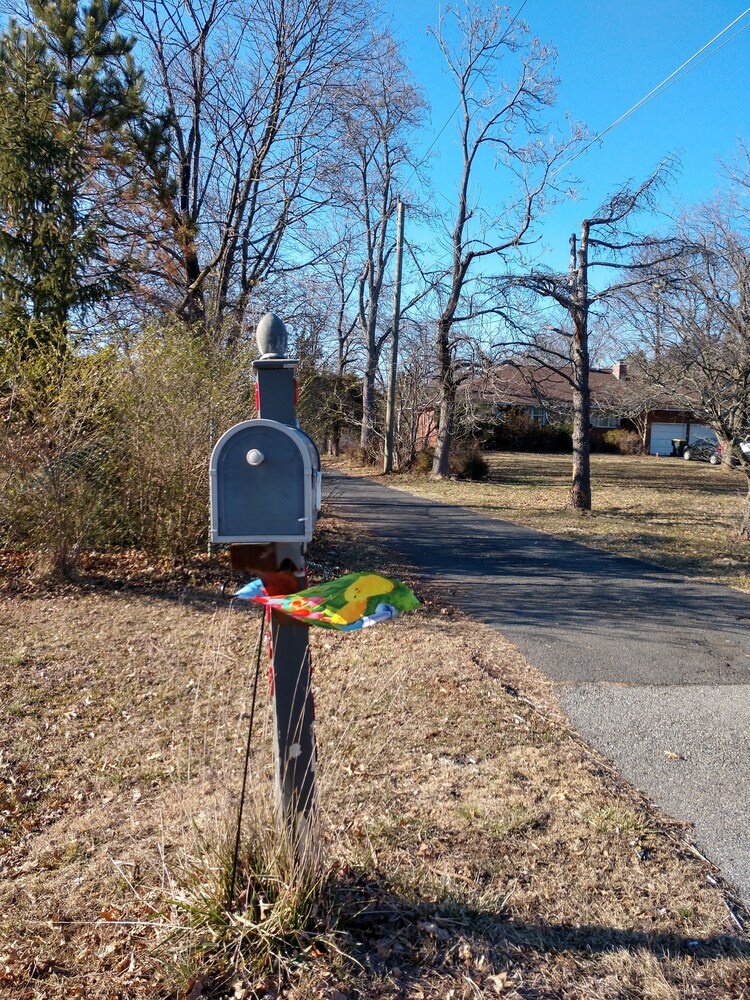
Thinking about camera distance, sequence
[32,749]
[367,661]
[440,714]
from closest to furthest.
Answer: [32,749], [440,714], [367,661]

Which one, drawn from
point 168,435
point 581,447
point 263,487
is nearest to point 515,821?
point 263,487

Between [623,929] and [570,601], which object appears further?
[570,601]

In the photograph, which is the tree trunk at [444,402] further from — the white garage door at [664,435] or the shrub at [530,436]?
the white garage door at [664,435]

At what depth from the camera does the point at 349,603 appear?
2.30m

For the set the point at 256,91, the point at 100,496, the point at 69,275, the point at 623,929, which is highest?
the point at 256,91

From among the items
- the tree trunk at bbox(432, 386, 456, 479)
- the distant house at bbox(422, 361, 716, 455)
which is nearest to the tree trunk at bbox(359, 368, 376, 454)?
the distant house at bbox(422, 361, 716, 455)

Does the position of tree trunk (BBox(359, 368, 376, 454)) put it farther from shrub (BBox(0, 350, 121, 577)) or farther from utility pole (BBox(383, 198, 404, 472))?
shrub (BBox(0, 350, 121, 577))

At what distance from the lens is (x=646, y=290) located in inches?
510

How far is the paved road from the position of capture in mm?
3982

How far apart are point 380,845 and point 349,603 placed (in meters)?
1.53

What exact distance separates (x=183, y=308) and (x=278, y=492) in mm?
10927

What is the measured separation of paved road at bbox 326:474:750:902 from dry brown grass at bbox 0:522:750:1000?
9.5 inches

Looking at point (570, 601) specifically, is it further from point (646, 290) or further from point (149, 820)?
point (646, 290)

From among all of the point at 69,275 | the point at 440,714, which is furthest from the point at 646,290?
the point at 440,714
